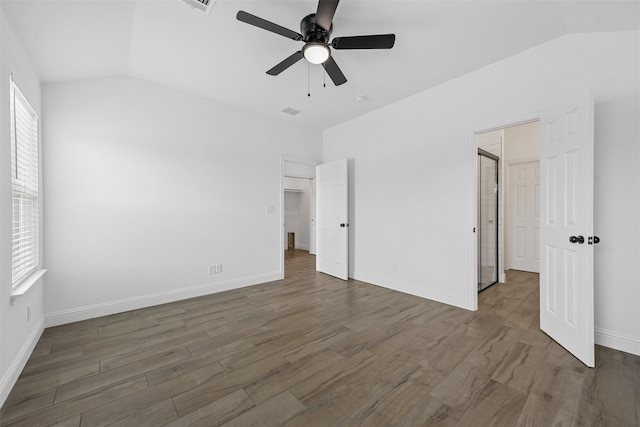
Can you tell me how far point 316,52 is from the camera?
2.10 m

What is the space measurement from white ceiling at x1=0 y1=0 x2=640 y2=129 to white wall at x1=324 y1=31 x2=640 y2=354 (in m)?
0.22

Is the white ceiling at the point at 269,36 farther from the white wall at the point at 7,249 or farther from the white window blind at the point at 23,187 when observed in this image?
the white window blind at the point at 23,187

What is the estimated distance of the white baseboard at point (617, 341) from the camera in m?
2.20

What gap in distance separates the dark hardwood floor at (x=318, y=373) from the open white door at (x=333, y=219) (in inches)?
61.8

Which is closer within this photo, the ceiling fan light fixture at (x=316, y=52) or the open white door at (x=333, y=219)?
the ceiling fan light fixture at (x=316, y=52)

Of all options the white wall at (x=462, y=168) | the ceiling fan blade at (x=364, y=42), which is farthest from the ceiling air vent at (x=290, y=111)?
the ceiling fan blade at (x=364, y=42)

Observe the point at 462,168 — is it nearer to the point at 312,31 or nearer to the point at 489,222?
the point at 489,222

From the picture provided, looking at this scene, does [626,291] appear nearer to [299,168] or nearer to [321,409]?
[321,409]

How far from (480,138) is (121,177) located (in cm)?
529

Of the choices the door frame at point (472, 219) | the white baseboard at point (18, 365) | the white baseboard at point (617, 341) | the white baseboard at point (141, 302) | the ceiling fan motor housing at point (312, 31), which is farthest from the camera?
the door frame at point (472, 219)

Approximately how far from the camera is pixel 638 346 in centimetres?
219

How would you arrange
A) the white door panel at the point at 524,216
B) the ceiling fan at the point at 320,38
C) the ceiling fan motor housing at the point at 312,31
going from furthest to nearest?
the white door panel at the point at 524,216 → the ceiling fan motor housing at the point at 312,31 → the ceiling fan at the point at 320,38

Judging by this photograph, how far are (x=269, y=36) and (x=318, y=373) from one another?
2892 mm

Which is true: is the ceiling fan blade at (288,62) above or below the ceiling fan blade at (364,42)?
above
